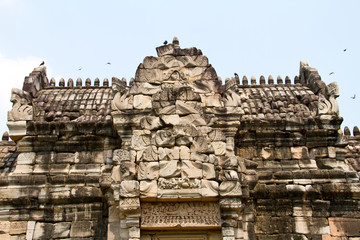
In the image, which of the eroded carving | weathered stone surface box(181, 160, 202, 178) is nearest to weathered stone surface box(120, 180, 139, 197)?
weathered stone surface box(181, 160, 202, 178)

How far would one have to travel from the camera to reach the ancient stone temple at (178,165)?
844 cm

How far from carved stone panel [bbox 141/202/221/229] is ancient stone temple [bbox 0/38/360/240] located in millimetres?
19

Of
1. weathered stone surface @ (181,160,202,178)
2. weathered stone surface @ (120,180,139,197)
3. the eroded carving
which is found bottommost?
weathered stone surface @ (120,180,139,197)

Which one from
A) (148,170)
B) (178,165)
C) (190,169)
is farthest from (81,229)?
(190,169)

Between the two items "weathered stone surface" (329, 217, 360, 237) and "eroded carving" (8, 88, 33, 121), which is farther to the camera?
"eroded carving" (8, 88, 33, 121)

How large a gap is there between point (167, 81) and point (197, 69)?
77 centimetres

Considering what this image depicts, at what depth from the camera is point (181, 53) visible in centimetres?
1045

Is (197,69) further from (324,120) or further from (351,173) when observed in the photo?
(351,173)

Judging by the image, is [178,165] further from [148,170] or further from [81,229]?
[81,229]

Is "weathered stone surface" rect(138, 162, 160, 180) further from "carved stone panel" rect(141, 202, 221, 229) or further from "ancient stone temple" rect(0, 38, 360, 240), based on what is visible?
"carved stone panel" rect(141, 202, 221, 229)

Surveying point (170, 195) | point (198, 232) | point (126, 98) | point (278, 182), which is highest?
point (126, 98)

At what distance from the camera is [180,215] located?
8.50 m

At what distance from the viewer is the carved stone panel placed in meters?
8.43

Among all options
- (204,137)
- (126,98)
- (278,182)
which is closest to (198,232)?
(204,137)
